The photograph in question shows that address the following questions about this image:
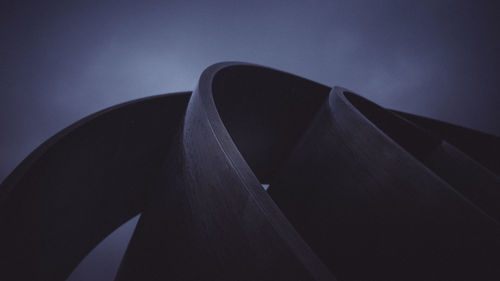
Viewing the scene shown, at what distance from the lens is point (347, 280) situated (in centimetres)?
467

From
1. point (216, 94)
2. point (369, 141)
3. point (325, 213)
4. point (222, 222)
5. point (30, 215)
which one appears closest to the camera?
point (222, 222)

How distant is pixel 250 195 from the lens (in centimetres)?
214

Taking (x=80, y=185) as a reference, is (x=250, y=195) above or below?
above

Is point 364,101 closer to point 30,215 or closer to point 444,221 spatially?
point 444,221

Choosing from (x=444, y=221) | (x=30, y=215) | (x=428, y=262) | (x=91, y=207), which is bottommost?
(x=91, y=207)

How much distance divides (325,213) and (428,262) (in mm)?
2204

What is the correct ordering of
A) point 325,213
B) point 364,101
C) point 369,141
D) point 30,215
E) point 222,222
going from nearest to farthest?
point 222,222 → point 30,215 → point 369,141 → point 325,213 → point 364,101

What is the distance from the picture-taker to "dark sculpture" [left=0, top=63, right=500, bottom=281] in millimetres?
2402

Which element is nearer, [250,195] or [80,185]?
[250,195]

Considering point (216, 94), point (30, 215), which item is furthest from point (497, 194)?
point (30, 215)

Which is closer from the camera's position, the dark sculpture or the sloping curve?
the dark sculpture

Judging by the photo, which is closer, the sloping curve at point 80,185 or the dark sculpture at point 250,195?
the dark sculpture at point 250,195

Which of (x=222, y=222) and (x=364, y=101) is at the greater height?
(x=364, y=101)

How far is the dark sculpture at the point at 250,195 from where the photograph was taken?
240 cm
